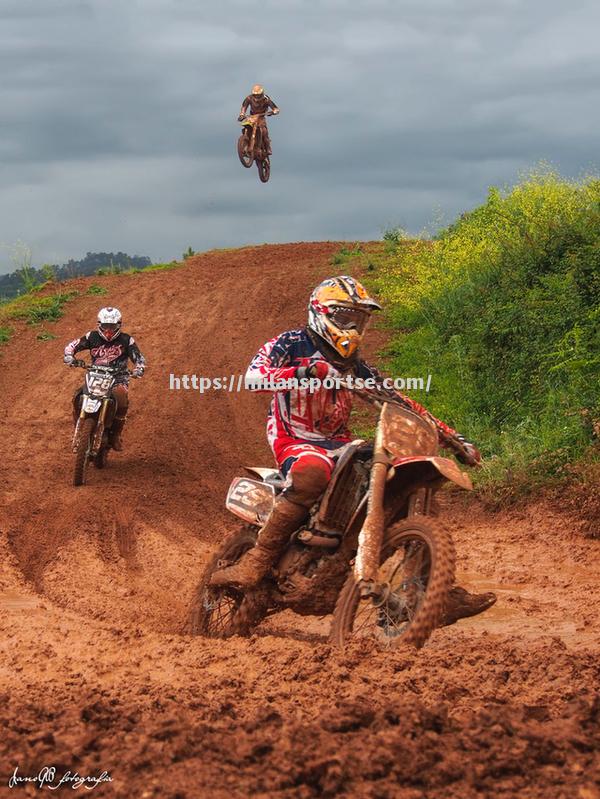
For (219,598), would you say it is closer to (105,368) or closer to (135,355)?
(105,368)

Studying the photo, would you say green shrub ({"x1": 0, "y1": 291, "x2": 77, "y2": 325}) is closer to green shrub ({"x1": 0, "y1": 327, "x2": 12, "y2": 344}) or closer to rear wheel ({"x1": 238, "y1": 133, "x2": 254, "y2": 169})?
green shrub ({"x1": 0, "y1": 327, "x2": 12, "y2": 344})

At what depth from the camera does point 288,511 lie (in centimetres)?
674

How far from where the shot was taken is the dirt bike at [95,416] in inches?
522

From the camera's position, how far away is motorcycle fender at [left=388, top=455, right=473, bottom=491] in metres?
6.02

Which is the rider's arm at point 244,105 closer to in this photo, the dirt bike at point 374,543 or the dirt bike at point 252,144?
the dirt bike at point 252,144

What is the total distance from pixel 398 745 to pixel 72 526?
25.1 ft

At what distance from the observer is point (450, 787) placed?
144 inches

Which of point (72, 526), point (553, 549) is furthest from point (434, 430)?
point (72, 526)

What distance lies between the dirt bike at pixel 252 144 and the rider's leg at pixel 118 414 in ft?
55.5

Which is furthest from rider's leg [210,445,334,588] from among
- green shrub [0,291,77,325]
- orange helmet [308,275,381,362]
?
green shrub [0,291,77,325]

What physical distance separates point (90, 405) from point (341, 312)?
288 inches

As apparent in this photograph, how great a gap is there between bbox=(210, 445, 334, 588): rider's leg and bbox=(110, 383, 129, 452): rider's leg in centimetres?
698

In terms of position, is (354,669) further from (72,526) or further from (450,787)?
(72,526)
